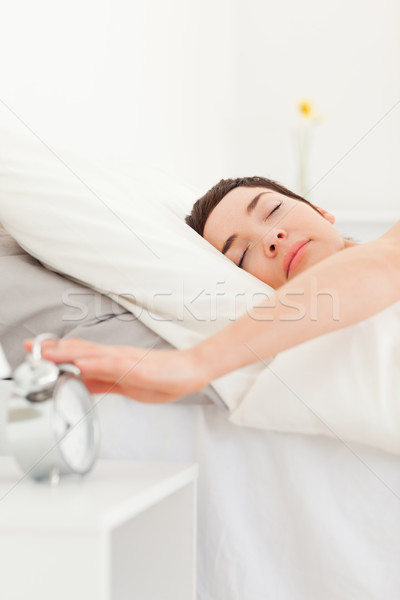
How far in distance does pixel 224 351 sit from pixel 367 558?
0.31 metres

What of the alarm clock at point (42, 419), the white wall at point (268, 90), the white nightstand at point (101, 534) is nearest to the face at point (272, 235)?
the white nightstand at point (101, 534)

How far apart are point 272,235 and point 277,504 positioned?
442 millimetres

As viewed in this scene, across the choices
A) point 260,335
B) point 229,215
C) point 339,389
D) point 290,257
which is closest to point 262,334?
point 260,335

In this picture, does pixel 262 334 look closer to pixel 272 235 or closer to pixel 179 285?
pixel 179 285

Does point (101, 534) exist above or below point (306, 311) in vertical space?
below

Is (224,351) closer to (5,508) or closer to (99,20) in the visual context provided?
(5,508)

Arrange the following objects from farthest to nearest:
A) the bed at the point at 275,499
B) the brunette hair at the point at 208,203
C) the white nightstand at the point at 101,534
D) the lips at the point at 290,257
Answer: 1. the brunette hair at the point at 208,203
2. the lips at the point at 290,257
3. the bed at the point at 275,499
4. the white nightstand at the point at 101,534

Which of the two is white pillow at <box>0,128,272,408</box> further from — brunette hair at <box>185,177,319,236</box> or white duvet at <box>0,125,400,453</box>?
brunette hair at <box>185,177,319,236</box>

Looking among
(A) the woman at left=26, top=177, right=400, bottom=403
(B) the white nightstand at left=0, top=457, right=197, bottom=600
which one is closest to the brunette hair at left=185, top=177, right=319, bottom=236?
(A) the woman at left=26, top=177, right=400, bottom=403

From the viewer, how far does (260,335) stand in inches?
31.0

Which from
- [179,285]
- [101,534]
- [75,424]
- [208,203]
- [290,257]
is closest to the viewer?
[101,534]

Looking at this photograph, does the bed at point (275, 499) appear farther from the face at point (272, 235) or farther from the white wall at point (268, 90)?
the white wall at point (268, 90)

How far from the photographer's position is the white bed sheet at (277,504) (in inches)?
33.8

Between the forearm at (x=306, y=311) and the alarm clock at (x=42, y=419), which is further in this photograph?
the forearm at (x=306, y=311)
